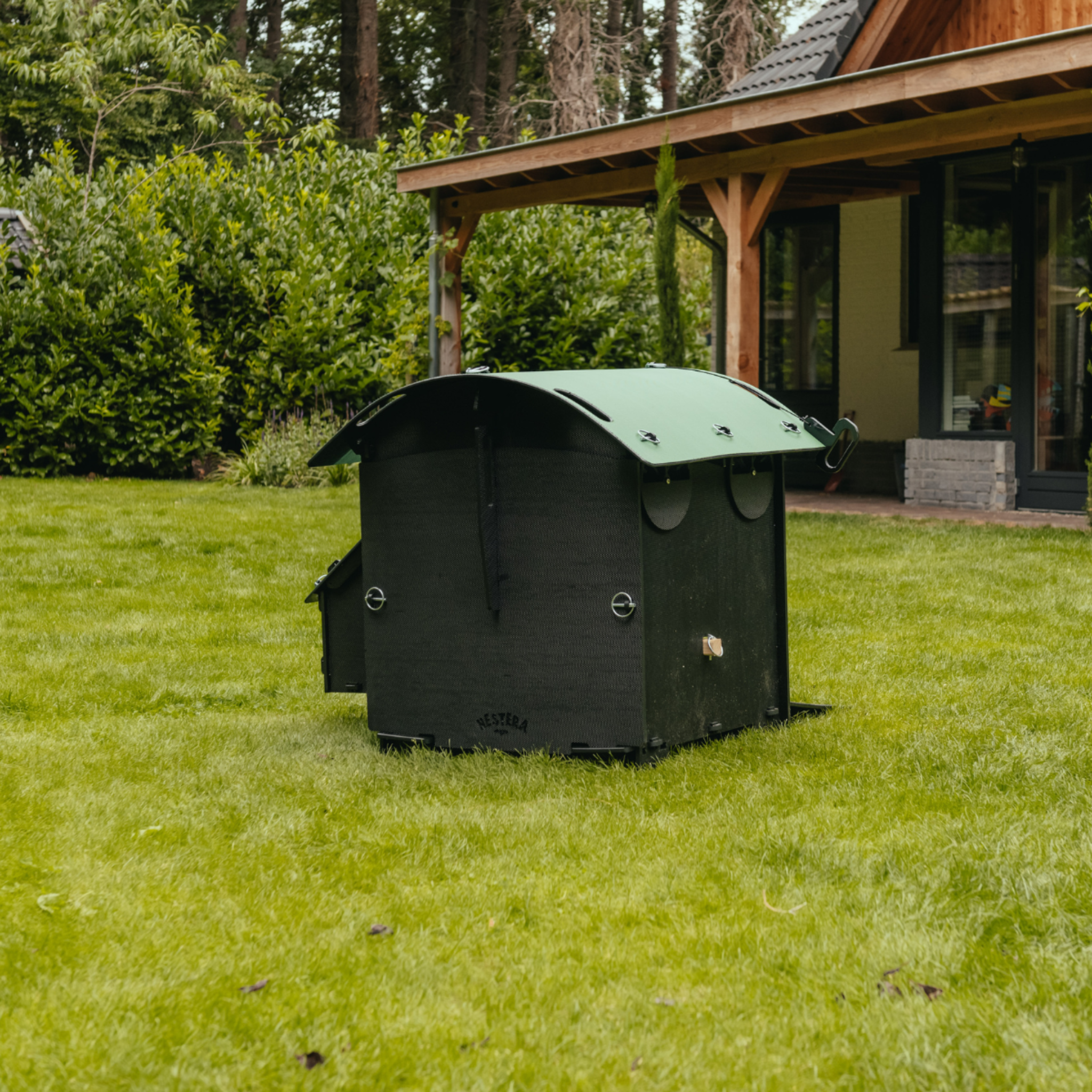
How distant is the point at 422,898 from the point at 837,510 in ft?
29.7

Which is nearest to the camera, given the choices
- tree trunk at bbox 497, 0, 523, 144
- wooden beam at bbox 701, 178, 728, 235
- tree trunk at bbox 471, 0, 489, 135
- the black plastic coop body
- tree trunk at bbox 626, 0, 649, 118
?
the black plastic coop body

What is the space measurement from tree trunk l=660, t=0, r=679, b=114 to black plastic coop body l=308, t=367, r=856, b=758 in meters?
28.1

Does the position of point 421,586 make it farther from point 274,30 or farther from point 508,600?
point 274,30

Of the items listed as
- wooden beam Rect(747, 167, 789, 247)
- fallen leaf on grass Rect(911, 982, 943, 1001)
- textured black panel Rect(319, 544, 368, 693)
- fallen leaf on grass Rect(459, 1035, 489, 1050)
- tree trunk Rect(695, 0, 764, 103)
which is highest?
tree trunk Rect(695, 0, 764, 103)

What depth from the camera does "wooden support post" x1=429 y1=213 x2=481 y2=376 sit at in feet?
44.8

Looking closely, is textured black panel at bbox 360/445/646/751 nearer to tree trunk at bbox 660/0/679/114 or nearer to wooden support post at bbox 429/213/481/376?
wooden support post at bbox 429/213/481/376

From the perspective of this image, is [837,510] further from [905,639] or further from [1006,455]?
[905,639]

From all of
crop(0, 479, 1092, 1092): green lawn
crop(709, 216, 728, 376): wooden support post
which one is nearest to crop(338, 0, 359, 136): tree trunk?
crop(709, 216, 728, 376): wooden support post

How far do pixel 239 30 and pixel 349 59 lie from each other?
2823mm

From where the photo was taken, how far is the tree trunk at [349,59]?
27.8 m

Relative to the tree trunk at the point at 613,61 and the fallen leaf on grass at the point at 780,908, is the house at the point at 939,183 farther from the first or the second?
the tree trunk at the point at 613,61

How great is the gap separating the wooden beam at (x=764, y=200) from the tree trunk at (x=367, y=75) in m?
16.1

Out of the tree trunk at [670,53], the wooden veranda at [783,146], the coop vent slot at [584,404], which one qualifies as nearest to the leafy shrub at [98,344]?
the wooden veranda at [783,146]

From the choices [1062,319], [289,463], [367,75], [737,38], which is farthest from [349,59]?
[1062,319]
